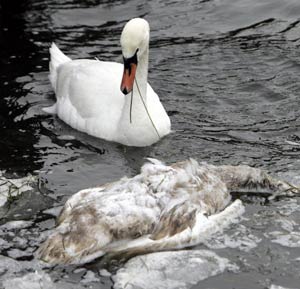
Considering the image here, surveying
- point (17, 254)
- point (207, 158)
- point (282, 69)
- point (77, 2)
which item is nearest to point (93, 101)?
point (207, 158)

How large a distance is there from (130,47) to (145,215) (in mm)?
2646

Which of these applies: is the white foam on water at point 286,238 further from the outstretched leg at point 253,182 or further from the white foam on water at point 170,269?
the outstretched leg at point 253,182

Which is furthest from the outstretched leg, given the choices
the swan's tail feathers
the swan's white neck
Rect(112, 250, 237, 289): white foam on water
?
the swan's tail feathers

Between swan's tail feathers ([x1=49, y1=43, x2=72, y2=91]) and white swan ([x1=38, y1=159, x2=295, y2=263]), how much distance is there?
3.79 metres

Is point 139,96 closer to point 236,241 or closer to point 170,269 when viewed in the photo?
point 236,241

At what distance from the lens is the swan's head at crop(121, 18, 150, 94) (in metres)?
8.12

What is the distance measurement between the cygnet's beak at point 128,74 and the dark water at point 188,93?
0.67 m

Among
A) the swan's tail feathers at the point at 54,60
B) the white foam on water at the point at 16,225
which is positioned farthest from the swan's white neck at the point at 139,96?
the white foam on water at the point at 16,225

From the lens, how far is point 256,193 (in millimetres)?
6727

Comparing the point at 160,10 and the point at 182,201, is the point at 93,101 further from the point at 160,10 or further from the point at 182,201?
the point at 160,10

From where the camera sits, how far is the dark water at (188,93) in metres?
7.02

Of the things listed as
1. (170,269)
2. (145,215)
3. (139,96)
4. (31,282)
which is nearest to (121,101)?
(139,96)

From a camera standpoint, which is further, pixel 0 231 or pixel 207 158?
pixel 207 158

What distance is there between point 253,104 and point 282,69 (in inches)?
40.2
